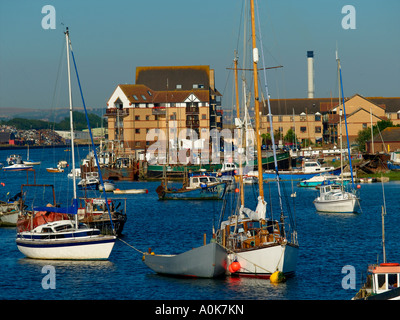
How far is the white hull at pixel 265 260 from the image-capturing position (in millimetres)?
34062

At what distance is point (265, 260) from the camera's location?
34.4m

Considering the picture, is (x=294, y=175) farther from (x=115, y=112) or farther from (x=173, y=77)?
(x=173, y=77)

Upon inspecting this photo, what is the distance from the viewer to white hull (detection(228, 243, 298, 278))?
34.1 meters

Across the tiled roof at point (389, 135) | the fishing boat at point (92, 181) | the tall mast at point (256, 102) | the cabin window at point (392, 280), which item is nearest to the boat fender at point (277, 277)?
the tall mast at point (256, 102)

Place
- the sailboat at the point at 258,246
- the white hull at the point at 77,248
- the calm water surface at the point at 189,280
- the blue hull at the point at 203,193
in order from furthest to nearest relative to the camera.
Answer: the blue hull at the point at 203,193
the white hull at the point at 77,248
the sailboat at the point at 258,246
the calm water surface at the point at 189,280

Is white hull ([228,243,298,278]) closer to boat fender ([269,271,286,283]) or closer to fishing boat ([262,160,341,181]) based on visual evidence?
Answer: boat fender ([269,271,286,283])

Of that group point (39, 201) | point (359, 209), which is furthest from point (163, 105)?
point (359, 209)

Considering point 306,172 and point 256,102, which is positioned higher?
point 256,102

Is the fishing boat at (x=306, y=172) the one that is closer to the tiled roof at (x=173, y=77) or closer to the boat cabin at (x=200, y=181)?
the boat cabin at (x=200, y=181)

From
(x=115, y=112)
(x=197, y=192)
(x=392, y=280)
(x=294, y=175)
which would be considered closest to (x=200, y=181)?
(x=197, y=192)

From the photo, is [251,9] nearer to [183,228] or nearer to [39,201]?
[183,228]

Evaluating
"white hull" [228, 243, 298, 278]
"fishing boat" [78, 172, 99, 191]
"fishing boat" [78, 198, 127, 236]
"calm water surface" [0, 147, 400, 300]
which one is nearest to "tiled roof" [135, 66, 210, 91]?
"fishing boat" [78, 172, 99, 191]

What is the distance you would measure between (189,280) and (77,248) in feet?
27.7

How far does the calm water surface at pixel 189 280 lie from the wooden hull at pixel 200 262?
50 cm
